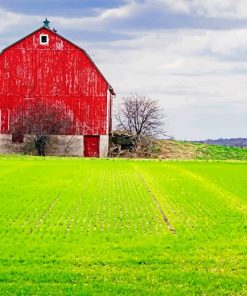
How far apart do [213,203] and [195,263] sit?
9.99 metres

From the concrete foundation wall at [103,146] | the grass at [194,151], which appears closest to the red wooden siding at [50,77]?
the concrete foundation wall at [103,146]

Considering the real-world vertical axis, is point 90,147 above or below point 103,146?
below

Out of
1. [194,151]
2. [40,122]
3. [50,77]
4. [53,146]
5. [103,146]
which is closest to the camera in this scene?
[40,122]

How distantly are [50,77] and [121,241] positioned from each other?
46.6 metres

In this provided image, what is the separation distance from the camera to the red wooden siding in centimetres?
5947

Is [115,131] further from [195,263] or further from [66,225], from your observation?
[195,263]

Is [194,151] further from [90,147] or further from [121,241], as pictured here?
[121,241]

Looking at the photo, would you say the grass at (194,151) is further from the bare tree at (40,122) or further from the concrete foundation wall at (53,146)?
the bare tree at (40,122)

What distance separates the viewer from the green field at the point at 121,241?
1081 centimetres

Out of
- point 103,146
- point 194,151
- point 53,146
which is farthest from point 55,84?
point 194,151

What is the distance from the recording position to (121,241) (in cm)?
1424

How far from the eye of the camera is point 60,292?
1016cm

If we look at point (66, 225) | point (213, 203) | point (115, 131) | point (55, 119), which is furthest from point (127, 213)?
point (115, 131)

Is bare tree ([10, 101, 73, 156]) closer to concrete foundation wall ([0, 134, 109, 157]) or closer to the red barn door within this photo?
concrete foundation wall ([0, 134, 109, 157])
